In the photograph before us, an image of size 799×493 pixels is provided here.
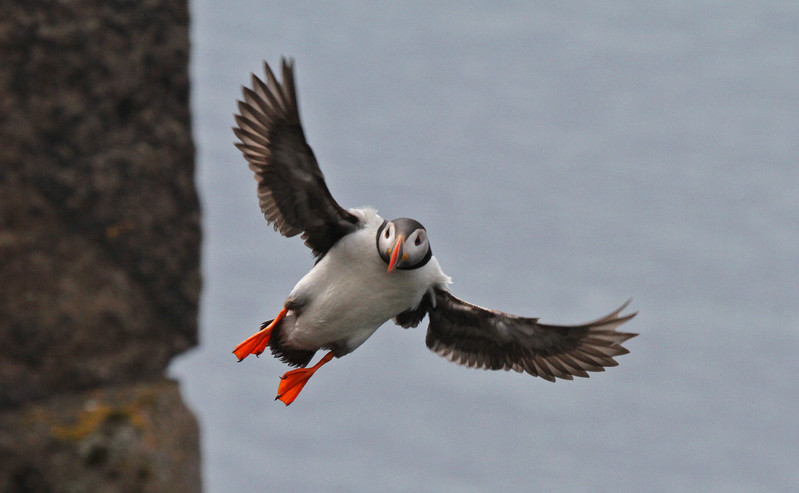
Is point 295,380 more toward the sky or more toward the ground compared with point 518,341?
more toward the ground

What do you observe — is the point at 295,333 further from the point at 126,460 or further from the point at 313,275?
the point at 126,460

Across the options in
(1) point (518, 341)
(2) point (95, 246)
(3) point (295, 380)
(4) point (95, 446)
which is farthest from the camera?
(1) point (518, 341)

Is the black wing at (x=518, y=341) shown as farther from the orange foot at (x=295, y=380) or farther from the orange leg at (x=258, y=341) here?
the orange leg at (x=258, y=341)

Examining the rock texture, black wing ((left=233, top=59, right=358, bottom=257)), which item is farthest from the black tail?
the rock texture

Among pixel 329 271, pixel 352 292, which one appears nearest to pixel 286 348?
pixel 329 271

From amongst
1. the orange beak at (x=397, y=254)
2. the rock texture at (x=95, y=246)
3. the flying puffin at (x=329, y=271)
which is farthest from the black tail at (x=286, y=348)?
the orange beak at (x=397, y=254)

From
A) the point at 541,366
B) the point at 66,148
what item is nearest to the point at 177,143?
the point at 66,148

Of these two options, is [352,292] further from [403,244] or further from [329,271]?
[403,244]

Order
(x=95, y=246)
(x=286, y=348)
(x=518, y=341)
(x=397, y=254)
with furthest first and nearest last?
(x=518, y=341)
(x=95, y=246)
(x=286, y=348)
(x=397, y=254)

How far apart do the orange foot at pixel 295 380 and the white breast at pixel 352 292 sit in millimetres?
410

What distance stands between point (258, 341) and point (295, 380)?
0.59 m

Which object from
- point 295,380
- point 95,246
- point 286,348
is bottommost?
point 295,380

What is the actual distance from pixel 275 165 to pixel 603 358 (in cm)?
384

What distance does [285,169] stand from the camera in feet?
36.0
